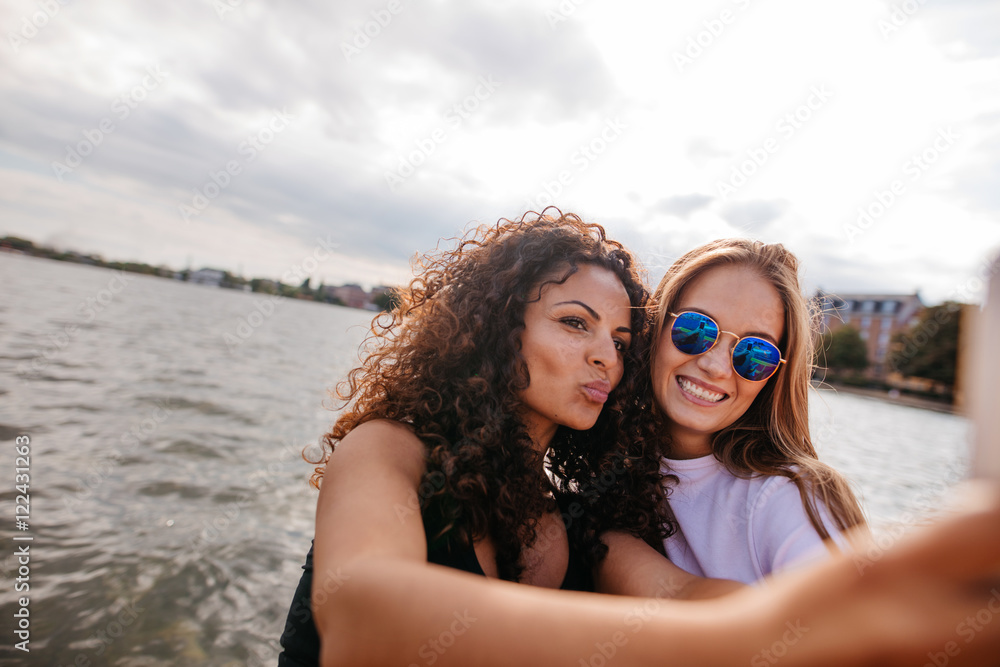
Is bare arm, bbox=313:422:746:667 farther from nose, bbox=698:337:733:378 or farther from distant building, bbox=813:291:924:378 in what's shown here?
distant building, bbox=813:291:924:378

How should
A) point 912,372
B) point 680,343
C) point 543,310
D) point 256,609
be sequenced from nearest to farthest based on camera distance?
point 543,310 < point 680,343 < point 256,609 < point 912,372

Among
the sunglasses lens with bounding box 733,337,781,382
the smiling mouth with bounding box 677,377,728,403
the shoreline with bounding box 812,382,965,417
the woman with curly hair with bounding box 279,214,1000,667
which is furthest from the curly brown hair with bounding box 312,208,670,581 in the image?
the shoreline with bounding box 812,382,965,417

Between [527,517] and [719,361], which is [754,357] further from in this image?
[527,517]

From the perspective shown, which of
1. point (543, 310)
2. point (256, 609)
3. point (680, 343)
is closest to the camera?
point (543, 310)

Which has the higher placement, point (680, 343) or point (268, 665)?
point (680, 343)

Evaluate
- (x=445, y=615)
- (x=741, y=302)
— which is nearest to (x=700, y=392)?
(x=741, y=302)

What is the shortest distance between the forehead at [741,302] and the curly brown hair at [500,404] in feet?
1.30

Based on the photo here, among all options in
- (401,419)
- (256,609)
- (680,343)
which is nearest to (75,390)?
(256,609)

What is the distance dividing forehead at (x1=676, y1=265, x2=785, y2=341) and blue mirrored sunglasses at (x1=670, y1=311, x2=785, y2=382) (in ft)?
0.22

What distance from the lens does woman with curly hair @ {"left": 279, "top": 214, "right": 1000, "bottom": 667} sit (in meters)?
0.83

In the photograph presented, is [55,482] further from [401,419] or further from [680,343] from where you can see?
[680,343]

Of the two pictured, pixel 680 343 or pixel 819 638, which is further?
pixel 680 343

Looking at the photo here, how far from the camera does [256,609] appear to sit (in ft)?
20.4

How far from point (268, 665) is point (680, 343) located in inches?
211
